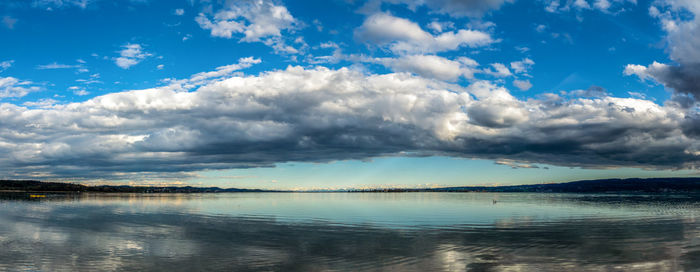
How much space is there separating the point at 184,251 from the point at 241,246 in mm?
4646

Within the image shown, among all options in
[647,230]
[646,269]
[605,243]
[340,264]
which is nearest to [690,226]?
[647,230]

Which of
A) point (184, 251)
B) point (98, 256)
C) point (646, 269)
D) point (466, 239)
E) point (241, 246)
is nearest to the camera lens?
point (646, 269)

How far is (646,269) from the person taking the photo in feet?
84.8

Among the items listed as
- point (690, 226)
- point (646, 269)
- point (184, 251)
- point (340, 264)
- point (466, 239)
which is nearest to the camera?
point (646, 269)

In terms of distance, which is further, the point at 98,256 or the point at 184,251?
the point at 184,251

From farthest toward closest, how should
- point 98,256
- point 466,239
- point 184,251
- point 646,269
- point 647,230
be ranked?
point 647,230 < point 466,239 < point 184,251 < point 98,256 < point 646,269

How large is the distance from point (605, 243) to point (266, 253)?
99.1ft

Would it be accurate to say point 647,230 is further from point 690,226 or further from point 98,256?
point 98,256

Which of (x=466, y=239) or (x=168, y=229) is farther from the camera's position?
(x=168, y=229)

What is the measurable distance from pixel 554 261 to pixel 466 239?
11809 millimetres

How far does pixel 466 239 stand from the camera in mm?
39906

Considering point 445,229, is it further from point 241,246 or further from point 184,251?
point 184,251

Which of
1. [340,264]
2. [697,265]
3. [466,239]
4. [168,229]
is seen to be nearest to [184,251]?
[340,264]

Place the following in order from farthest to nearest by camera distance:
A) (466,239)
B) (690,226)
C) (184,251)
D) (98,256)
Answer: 1. (690,226)
2. (466,239)
3. (184,251)
4. (98,256)
